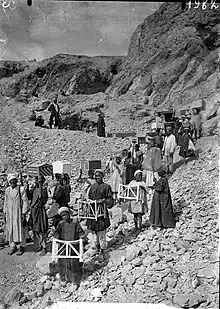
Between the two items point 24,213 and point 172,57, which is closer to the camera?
point 24,213

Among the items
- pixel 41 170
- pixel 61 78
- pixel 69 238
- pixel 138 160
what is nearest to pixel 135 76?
pixel 61 78

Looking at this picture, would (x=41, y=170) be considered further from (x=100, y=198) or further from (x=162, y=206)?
(x=162, y=206)

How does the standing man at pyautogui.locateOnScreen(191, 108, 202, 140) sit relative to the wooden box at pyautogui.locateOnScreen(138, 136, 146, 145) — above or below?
above

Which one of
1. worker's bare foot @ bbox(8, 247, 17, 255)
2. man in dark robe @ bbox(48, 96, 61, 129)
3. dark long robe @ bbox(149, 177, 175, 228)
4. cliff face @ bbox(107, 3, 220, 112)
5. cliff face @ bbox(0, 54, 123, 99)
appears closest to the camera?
dark long robe @ bbox(149, 177, 175, 228)

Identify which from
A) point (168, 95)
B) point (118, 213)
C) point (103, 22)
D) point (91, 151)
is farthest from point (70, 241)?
point (168, 95)

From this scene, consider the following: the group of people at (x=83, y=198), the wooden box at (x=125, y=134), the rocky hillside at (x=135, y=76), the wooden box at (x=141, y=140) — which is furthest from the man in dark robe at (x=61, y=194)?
the rocky hillside at (x=135, y=76)

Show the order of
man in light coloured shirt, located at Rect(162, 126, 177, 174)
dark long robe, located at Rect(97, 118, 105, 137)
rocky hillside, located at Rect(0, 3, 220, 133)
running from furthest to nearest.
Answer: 1. rocky hillside, located at Rect(0, 3, 220, 133)
2. dark long robe, located at Rect(97, 118, 105, 137)
3. man in light coloured shirt, located at Rect(162, 126, 177, 174)

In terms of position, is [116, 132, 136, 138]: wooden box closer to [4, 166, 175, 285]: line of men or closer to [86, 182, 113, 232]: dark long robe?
[4, 166, 175, 285]: line of men

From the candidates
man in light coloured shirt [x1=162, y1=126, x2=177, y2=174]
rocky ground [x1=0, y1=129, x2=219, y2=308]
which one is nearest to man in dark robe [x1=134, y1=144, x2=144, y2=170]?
man in light coloured shirt [x1=162, y1=126, x2=177, y2=174]
